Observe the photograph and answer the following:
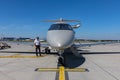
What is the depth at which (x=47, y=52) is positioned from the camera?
20.8 metres

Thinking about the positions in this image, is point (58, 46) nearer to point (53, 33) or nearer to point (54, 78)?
point (53, 33)

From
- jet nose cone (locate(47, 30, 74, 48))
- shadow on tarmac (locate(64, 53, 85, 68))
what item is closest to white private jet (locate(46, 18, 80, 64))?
jet nose cone (locate(47, 30, 74, 48))

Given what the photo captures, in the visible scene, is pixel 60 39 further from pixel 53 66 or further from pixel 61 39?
pixel 53 66

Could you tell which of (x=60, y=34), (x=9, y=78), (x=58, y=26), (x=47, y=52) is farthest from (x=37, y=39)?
(x=9, y=78)

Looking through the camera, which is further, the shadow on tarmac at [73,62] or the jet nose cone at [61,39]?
the shadow on tarmac at [73,62]

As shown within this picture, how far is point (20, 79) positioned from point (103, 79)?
12.0 feet

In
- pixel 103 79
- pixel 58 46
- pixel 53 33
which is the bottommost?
pixel 103 79

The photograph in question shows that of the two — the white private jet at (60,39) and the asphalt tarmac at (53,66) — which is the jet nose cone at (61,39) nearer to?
the white private jet at (60,39)

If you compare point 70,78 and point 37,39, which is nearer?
point 70,78

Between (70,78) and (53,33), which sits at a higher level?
(53,33)

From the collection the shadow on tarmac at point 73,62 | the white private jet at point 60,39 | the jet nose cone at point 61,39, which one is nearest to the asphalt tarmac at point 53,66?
the shadow on tarmac at point 73,62

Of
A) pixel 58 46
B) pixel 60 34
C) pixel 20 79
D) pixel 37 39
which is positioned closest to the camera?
pixel 20 79

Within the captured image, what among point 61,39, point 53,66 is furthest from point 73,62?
point 61,39

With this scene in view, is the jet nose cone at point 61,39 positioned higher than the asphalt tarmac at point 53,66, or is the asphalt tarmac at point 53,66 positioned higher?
the jet nose cone at point 61,39
